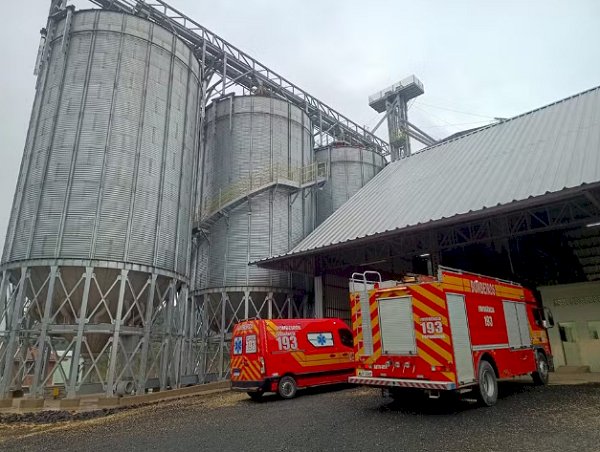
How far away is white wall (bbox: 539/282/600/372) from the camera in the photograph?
19781 mm

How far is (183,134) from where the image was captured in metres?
21.5

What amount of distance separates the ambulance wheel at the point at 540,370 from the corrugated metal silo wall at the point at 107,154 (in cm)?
1543

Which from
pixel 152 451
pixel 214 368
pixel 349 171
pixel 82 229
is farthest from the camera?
pixel 349 171

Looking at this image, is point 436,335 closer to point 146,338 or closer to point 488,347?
point 488,347

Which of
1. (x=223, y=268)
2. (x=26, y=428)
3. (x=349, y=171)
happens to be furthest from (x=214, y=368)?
(x=349, y=171)

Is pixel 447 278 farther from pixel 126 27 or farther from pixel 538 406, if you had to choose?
pixel 126 27

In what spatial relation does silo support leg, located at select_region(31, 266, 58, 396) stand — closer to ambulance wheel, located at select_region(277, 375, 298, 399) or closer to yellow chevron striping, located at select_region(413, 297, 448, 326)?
ambulance wheel, located at select_region(277, 375, 298, 399)

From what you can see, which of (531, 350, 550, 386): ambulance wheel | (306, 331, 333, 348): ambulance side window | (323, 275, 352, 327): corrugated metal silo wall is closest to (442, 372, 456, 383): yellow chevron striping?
(531, 350, 550, 386): ambulance wheel

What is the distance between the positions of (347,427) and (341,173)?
27569 millimetres

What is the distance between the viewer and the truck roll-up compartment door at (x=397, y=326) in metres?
9.98

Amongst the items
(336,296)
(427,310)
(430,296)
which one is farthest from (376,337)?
(336,296)

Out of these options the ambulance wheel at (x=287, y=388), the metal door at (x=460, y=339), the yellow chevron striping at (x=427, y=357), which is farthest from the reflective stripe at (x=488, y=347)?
the ambulance wheel at (x=287, y=388)

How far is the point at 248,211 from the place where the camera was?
24500mm

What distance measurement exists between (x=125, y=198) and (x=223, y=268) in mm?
7715
